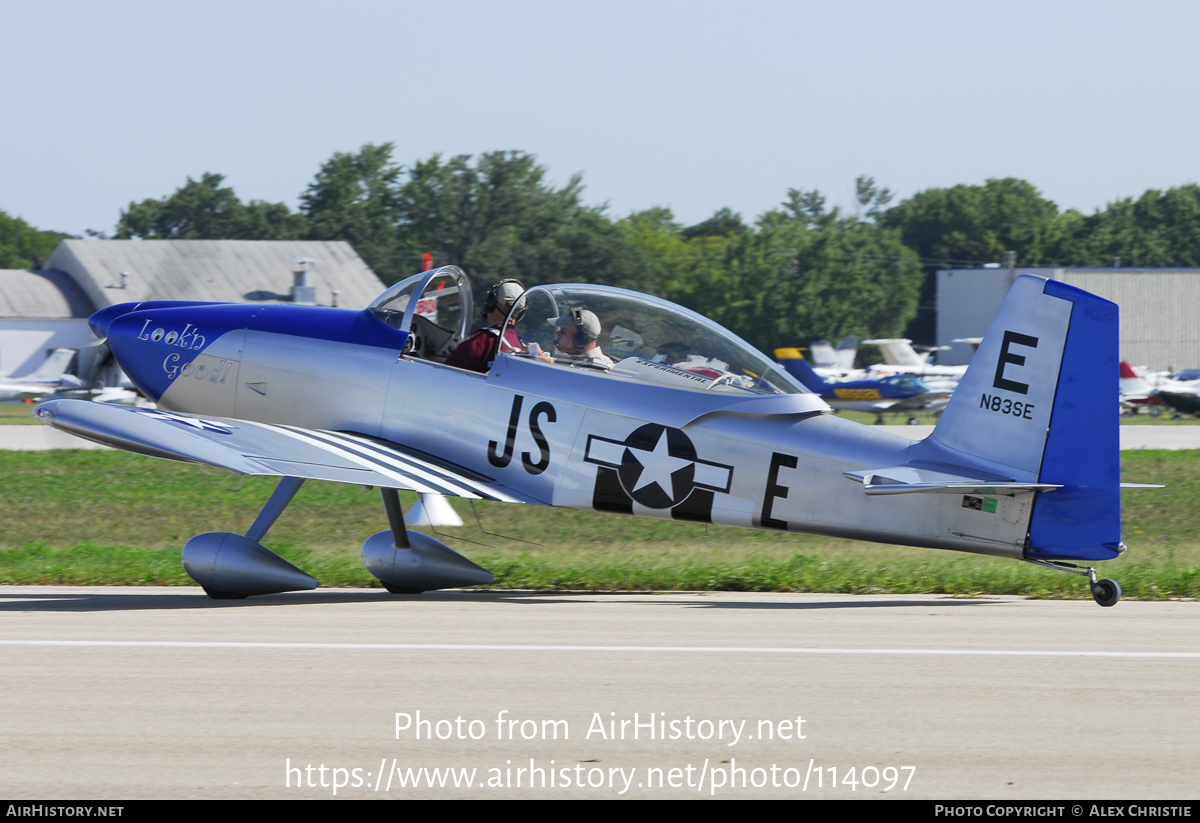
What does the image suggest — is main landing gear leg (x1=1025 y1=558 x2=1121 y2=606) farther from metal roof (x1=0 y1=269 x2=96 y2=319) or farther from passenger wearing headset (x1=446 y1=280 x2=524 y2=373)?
metal roof (x1=0 y1=269 x2=96 y2=319)

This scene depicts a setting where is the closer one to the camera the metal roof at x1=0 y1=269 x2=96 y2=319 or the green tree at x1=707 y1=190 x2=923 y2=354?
the metal roof at x1=0 y1=269 x2=96 y2=319

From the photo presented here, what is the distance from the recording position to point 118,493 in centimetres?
1839

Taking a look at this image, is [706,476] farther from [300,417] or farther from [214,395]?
[214,395]

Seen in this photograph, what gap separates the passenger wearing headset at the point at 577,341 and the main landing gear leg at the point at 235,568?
198 centimetres

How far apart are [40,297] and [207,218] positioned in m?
38.2

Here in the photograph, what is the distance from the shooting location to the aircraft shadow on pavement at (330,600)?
862 cm

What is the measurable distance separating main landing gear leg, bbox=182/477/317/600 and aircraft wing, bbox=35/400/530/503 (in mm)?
295

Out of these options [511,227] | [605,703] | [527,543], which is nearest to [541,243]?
[511,227]

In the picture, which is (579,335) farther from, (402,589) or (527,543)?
(527,543)

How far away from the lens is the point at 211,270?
185ft

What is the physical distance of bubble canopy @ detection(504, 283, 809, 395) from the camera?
8477 mm

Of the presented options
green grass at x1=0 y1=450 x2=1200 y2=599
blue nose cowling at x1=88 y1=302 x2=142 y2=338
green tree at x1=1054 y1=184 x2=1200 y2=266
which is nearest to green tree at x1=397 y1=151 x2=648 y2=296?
green tree at x1=1054 y1=184 x2=1200 y2=266

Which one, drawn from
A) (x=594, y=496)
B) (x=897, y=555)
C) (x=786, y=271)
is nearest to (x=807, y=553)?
(x=897, y=555)

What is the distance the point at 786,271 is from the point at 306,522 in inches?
3151
